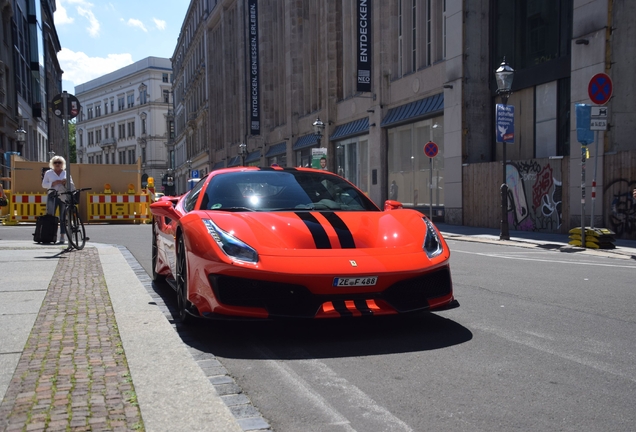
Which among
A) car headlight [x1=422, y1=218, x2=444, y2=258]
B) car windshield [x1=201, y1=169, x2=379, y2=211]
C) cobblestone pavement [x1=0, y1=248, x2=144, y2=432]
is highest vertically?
car windshield [x1=201, y1=169, x2=379, y2=211]

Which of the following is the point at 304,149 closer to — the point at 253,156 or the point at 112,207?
the point at 253,156

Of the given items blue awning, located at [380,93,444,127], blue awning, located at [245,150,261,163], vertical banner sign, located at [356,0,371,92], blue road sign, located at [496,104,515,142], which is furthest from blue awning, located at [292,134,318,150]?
blue road sign, located at [496,104,515,142]

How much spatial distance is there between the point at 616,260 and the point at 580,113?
4326 millimetres

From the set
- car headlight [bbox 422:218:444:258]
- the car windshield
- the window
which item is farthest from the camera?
the window

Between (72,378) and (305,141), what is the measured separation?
112ft

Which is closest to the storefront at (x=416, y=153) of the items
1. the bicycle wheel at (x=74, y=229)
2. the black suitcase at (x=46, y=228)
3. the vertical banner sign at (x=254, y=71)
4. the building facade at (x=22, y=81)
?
A: the black suitcase at (x=46, y=228)

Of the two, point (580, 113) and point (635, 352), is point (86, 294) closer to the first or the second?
point (635, 352)

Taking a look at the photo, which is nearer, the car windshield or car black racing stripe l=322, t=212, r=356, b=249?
car black racing stripe l=322, t=212, r=356, b=249

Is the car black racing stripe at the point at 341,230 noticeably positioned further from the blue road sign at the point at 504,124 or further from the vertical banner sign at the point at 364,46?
the vertical banner sign at the point at 364,46

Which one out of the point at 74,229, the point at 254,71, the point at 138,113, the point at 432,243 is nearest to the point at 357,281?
the point at 432,243

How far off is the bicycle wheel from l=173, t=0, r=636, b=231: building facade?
35.5ft

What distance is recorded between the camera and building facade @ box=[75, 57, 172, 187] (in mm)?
103188

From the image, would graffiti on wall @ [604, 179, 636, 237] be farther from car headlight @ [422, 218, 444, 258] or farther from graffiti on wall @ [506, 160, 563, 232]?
car headlight @ [422, 218, 444, 258]

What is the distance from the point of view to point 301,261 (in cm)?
448
